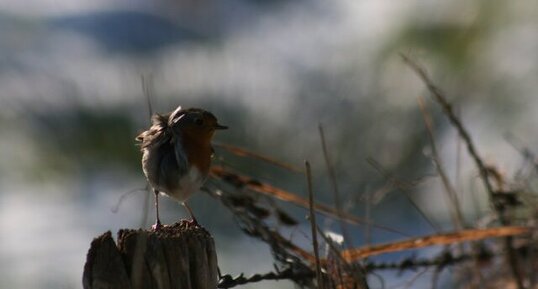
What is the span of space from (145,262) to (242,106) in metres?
4.26

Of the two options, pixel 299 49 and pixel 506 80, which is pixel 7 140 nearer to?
pixel 299 49

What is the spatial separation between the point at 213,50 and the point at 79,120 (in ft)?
3.21

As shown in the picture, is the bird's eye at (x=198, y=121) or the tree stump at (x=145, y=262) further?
the bird's eye at (x=198, y=121)

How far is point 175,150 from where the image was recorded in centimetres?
196

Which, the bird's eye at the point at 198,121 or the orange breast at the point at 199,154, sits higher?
the bird's eye at the point at 198,121

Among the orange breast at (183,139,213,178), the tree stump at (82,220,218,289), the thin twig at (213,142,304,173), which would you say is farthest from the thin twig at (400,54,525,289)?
the tree stump at (82,220,218,289)

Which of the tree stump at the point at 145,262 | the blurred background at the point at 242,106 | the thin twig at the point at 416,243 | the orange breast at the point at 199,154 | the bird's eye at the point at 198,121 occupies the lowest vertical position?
the tree stump at the point at 145,262

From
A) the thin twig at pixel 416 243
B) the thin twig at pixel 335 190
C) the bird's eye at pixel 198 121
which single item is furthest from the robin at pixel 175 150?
the thin twig at pixel 416 243

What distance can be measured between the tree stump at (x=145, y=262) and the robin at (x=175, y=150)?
1.03 feet

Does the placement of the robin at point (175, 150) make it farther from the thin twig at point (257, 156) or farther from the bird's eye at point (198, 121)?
the thin twig at point (257, 156)

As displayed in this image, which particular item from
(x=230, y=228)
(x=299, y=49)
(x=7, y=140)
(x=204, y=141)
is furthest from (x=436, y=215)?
(x=204, y=141)

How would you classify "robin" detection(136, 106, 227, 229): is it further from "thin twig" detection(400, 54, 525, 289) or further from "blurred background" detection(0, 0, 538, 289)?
"blurred background" detection(0, 0, 538, 289)

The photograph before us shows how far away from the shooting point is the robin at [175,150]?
6.40ft

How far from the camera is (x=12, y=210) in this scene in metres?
6.13
